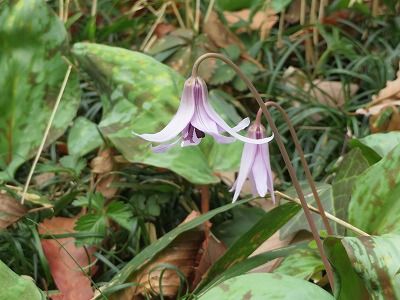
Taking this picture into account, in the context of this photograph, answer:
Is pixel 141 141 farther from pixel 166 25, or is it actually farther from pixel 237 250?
pixel 166 25

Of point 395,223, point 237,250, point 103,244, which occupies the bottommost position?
point 103,244

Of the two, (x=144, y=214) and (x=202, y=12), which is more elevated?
(x=202, y=12)

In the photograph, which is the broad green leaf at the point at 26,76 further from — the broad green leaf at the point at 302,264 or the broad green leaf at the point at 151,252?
the broad green leaf at the point at 302,264

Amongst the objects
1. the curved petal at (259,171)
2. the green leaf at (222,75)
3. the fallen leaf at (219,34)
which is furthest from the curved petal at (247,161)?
the fallen leaf at (219,34)

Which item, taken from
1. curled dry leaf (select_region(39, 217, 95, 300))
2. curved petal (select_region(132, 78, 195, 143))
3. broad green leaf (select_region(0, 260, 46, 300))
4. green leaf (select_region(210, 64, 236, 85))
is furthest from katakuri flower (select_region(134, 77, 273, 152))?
green leaf (select_region(210, 64, 236, 85))

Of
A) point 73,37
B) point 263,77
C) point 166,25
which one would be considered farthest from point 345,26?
point 73,37

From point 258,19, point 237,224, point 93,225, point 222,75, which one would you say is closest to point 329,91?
point 222,75

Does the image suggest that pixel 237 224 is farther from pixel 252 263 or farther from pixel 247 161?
pixel 247 161
